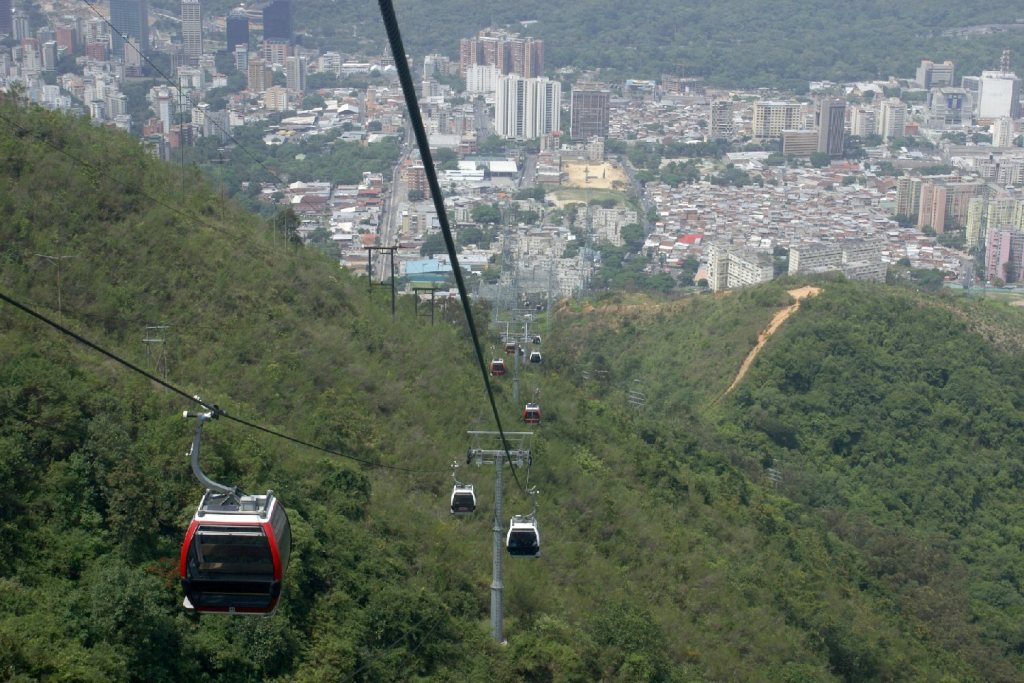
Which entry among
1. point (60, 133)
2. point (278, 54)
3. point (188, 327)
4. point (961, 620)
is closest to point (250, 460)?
point (188, 327)

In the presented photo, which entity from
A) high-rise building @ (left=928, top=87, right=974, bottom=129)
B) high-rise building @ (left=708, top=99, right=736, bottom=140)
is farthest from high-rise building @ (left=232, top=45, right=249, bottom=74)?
high-rise building @ (left=928, top=87, right=974, bottom=129)

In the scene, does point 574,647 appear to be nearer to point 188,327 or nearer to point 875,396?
point 188,327

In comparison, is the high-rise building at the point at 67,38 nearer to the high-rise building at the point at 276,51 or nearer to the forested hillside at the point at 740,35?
the high-rise building at the point at 276,51

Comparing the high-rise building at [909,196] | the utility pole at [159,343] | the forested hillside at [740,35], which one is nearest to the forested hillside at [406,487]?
the utility pole at [159,343]

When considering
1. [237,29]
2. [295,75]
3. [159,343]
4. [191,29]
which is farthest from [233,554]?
[237,29]

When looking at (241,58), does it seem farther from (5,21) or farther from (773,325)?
(773,325)

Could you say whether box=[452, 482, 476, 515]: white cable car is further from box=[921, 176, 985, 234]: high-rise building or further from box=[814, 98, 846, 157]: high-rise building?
box=[814, 98, 846, 157]: high-rise building
